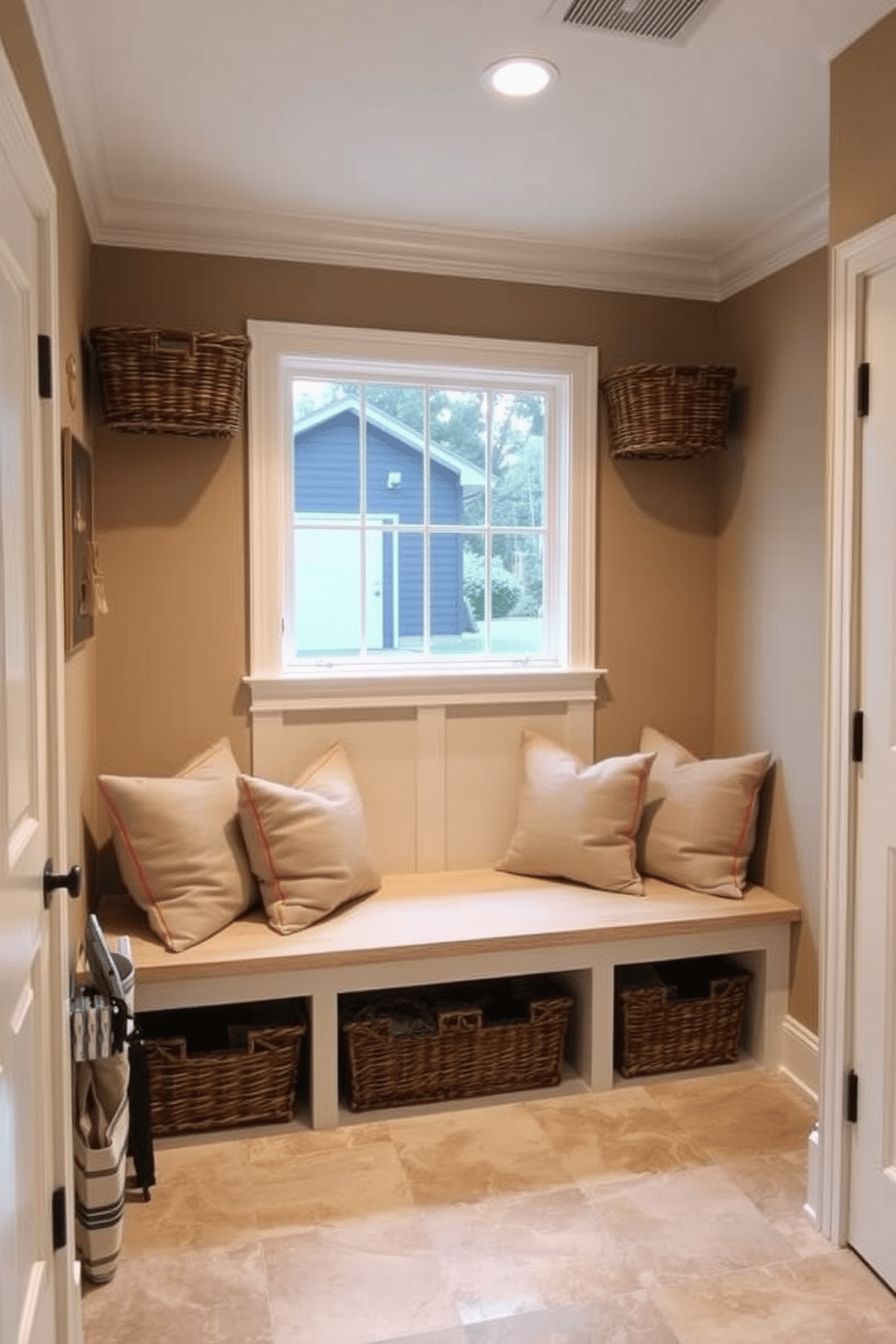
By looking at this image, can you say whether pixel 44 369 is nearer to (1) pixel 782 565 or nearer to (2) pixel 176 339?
(2) pixel 176 339

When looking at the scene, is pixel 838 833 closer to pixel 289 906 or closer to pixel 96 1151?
pixel 289 906

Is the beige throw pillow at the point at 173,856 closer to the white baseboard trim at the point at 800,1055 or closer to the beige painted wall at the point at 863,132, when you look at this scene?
the white baseboard trim at the point at 800,1055

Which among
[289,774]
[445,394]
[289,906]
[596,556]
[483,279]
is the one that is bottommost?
[289,906]

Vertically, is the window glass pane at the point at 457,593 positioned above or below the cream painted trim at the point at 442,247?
below

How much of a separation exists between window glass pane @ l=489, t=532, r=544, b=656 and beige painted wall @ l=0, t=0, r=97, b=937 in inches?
51.6

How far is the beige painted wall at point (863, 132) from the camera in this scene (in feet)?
6.41

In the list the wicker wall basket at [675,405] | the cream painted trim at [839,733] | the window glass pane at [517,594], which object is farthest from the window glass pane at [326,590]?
the cream painted trim at [839,733]

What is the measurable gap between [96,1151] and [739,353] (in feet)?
9.57

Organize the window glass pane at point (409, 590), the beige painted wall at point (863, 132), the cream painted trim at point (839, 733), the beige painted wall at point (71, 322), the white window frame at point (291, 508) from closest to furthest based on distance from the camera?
the beige painted wall at point (71, 322), the beige painted wall at point (863, 132), the cream painted trim at point (839, 733), the white window frame at point (291, 508), the window glass pane at point (409, 590)

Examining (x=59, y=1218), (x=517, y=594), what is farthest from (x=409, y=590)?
(x=59, y=1218)

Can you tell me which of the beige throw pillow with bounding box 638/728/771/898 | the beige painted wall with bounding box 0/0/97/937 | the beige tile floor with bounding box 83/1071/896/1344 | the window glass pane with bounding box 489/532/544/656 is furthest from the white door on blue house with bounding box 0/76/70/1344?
the beige throw pillow with bounding box 638/728/771/898

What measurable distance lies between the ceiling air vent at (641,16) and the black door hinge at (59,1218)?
2.37 meters

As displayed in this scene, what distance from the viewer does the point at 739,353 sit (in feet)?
10.8

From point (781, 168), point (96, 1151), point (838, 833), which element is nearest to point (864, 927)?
point (838, 833)
